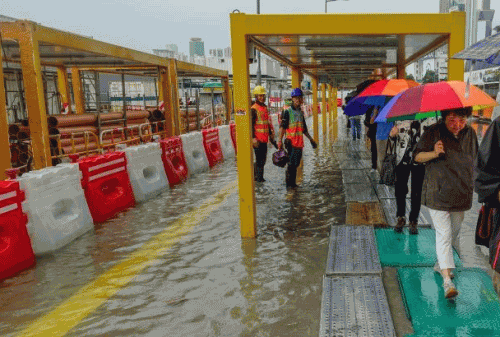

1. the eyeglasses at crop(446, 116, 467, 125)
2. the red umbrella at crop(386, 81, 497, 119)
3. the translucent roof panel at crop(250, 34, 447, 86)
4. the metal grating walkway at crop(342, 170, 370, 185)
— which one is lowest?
the metal grating walkway at crop(342, 170, 370, 185)

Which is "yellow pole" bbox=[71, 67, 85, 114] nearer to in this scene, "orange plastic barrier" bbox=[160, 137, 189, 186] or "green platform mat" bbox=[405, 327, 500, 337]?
"orange plastic barrier" bbox=[160, 137, 189, 186]

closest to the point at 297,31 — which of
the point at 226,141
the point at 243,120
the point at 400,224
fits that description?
the point at 243,120

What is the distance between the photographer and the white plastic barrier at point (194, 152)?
11444mm

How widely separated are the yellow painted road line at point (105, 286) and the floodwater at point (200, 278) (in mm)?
86

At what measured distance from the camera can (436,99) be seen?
12.1 ft

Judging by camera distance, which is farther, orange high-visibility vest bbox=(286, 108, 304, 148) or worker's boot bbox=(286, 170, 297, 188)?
worker's boot bbox=(286, 170, 297, 188)

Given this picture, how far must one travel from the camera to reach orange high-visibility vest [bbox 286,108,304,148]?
8.66 meters

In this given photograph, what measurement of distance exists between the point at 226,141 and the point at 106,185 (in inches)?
313

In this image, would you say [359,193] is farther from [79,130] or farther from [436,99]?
[79,130]

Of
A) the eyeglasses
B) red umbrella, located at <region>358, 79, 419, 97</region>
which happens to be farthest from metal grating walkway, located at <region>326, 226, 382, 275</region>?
red umbrella, located at <region>358, 79, 419, 97</region>

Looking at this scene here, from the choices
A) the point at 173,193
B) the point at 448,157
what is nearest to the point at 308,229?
the point at 448,157

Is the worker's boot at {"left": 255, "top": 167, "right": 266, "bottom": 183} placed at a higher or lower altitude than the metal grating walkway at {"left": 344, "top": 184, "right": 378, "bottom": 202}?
higher

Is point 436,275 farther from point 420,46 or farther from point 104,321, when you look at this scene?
point 420,46

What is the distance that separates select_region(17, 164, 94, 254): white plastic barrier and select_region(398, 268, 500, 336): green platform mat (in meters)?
4.13
